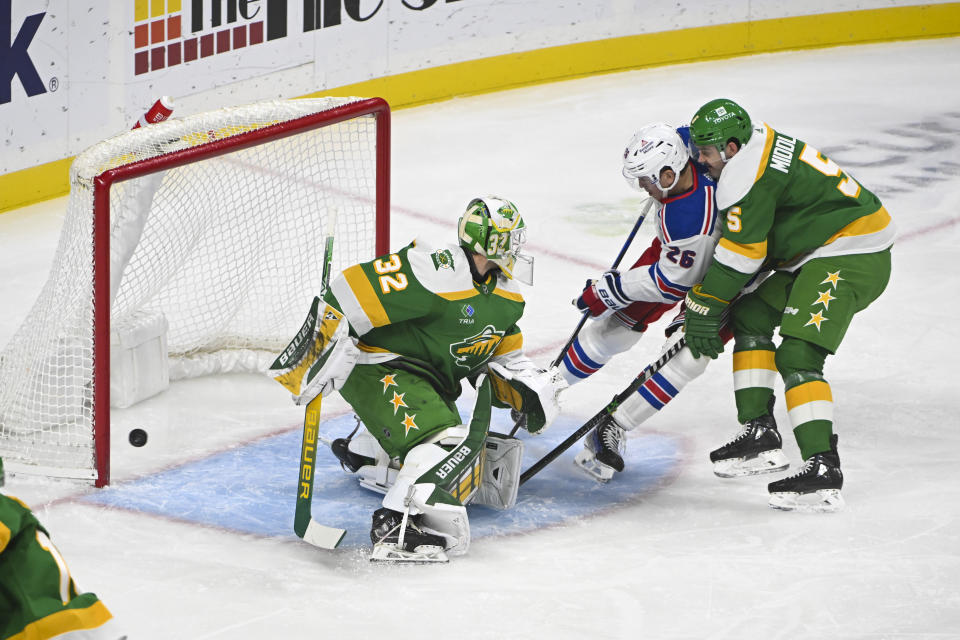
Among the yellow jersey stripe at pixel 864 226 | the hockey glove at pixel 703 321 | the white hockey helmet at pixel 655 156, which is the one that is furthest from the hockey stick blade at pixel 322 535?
the yellow jersey stripe at pixel 864 226

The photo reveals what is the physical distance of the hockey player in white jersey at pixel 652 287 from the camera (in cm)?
404

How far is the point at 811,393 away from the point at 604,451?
2.18 ft

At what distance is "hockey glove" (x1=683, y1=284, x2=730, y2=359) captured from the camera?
161 inches

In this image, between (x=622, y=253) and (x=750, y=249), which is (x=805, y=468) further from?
(x=622, y=253)

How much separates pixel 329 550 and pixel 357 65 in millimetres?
4411

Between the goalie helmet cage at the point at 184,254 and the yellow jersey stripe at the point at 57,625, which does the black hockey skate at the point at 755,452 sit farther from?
the yellow jersey stripe at the point at 57,625

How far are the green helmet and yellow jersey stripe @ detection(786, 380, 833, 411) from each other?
68cm

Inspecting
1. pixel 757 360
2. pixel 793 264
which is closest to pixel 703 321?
pixel 757 360

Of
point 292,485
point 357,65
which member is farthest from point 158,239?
point 357,65

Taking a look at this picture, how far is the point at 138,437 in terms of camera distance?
4.29 m

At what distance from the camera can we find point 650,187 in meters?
4.07

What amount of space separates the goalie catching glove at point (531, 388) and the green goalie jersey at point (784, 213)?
517 millimetres

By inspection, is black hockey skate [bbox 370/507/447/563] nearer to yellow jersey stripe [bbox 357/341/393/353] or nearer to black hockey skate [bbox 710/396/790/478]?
yellow jersey stripe [bbox 357/341/393/353]

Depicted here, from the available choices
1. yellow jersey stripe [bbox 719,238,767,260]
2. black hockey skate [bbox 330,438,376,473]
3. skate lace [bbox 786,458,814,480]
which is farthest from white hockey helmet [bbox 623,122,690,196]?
black hockey skate [bbox 330,438,376,473]
